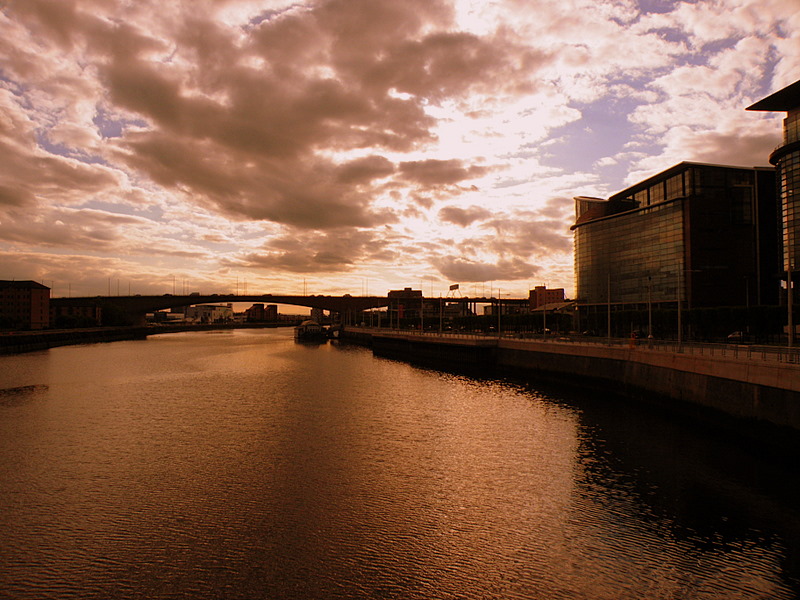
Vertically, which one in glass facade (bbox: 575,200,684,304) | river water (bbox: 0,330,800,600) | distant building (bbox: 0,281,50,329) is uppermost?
glass facade (bbox: 575,200,684,304)

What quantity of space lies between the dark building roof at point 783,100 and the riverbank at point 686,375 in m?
61.6

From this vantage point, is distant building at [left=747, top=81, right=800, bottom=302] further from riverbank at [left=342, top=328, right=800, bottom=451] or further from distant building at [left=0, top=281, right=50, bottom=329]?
distant building at [left=0, top=281, right=50, bottom=329]

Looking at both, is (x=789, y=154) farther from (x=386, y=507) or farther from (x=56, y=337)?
(x=56, y=337)

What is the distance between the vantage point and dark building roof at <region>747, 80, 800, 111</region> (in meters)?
82.8

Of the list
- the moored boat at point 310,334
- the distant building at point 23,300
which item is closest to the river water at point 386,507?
the moored boat at point 310,334

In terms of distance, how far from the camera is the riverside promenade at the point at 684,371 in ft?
85.0

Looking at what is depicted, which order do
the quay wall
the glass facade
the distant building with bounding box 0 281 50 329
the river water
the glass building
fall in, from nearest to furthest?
the river water, the quay wall, the glass building, the glass facade, the distant building with bounding box 0 281 50 329

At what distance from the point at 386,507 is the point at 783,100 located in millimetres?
99308

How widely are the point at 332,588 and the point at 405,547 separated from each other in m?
3.03

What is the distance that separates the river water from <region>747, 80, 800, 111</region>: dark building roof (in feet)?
245

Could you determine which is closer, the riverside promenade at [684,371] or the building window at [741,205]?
the riverside promenade at [684,371]

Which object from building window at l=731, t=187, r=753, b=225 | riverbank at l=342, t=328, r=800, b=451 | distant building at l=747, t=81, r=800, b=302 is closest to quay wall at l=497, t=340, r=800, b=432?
riverbank at l=342, t=328, r=800, b=451

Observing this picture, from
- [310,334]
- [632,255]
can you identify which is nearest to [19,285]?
[310,334]

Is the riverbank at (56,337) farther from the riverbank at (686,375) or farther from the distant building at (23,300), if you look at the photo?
the riverbank at (686,375)
